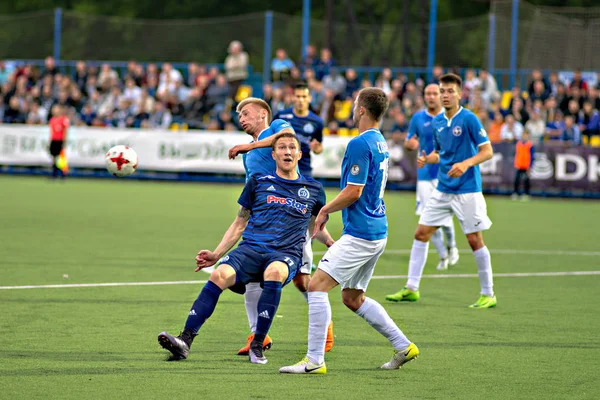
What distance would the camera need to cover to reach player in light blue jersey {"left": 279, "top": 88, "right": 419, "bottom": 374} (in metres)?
6.71

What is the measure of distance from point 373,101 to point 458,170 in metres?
2.94

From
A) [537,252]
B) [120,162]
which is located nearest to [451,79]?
[120,162]

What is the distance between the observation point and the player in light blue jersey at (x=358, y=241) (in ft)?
22.0

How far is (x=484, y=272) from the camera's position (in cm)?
990

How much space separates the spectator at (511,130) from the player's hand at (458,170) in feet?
59.2

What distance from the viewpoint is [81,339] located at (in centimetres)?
761

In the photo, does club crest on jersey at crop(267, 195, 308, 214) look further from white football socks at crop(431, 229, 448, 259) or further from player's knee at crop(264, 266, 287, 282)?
white football socks at crop(431, 229, 448, 259)

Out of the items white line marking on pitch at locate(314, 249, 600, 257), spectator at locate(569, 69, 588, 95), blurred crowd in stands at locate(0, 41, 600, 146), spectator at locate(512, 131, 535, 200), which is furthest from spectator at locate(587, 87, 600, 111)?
white line marking on pitch at locate(314, 249, 600, 257)

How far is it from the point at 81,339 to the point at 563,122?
21.8 m

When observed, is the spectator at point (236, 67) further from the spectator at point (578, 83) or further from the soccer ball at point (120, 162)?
the soccer ball at point (120, 162)

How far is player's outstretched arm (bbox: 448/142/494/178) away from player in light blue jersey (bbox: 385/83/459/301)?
74.7 inches

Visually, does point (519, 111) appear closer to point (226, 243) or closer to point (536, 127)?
point (536, 127)

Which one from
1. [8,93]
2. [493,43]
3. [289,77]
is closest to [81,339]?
[289,77]

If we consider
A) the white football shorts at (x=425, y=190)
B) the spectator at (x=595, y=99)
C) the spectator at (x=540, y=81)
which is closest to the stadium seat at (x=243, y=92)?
the spectator at (x=540, y=81)
